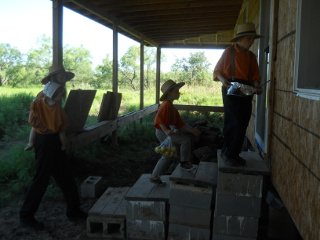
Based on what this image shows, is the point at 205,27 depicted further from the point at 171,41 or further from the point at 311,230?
the point at 311,230

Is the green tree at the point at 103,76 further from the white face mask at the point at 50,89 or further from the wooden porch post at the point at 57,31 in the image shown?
the white face mask at the point at 50,89

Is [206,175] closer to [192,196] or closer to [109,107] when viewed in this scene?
[192,196]

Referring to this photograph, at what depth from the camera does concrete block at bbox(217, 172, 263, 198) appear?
3291mm

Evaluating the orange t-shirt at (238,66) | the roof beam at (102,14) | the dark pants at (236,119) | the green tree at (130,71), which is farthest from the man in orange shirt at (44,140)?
the green tree at (130,71)

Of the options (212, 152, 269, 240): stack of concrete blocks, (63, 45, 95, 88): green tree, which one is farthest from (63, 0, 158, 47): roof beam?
(63, 45, 95, 88): green tree

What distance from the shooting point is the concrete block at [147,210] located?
145 inches

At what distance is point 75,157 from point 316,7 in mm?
5720

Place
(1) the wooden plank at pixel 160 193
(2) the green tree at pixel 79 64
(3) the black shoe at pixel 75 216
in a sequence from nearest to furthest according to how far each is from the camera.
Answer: (1) the wooden plank at pixel 160 193 < (3) the black shoe at pixel 75 216 < (2) the green tree at pixel 79 64

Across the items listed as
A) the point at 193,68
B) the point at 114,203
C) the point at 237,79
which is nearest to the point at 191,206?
the point at 114,203

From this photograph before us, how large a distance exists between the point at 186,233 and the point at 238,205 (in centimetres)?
72

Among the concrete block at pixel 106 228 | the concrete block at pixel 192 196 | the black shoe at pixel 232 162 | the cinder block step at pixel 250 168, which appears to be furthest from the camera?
the concrete block at pixel 106 228

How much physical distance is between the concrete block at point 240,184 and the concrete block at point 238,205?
50 millimetres

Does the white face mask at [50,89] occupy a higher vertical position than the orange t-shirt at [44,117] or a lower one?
higher

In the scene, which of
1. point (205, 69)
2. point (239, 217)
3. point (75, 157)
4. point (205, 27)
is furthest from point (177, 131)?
point (205, 69)
